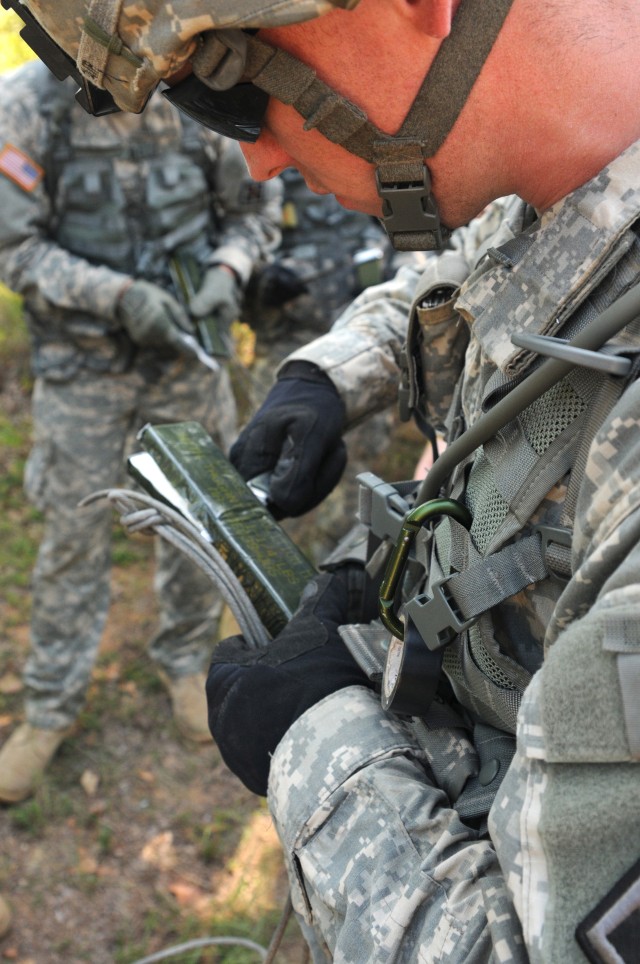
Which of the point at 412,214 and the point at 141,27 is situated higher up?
the point at 141,27

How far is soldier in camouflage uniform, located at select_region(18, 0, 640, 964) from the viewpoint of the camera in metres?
0.88

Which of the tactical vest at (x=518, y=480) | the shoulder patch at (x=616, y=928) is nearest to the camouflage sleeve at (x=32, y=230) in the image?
the tactical vest at (x=518, y=480)

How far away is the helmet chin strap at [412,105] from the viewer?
1.09 meters

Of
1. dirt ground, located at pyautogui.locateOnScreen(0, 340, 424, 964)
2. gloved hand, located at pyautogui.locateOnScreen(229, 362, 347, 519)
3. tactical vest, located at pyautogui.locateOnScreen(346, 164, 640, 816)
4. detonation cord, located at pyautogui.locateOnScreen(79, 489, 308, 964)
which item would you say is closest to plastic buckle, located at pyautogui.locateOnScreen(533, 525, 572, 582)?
tactical vest, located at pyautogui.locateOnScreen(346, 164, 640, 816)

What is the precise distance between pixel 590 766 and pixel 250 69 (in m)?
0.90

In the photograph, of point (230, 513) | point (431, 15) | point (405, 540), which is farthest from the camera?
point (230, 513)

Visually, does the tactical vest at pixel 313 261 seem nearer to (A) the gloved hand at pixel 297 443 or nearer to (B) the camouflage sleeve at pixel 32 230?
(B) the camouflage sleeve at pixel 32 230

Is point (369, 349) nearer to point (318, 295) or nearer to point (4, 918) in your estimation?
point (4, 918)

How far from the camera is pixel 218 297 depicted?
3.81 metres

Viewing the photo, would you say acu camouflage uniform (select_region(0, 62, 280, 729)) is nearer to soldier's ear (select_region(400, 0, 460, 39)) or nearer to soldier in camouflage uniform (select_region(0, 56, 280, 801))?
soldier in camouflage uniform (select_region(0, 56, 280, 801))

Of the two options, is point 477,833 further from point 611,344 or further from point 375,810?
point 611,344

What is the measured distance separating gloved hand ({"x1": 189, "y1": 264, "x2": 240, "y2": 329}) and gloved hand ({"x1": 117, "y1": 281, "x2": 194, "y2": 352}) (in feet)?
0.54

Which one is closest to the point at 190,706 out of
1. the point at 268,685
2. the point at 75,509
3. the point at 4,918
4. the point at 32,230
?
the point at 75,509

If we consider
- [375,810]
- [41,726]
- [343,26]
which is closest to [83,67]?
[343,26]
